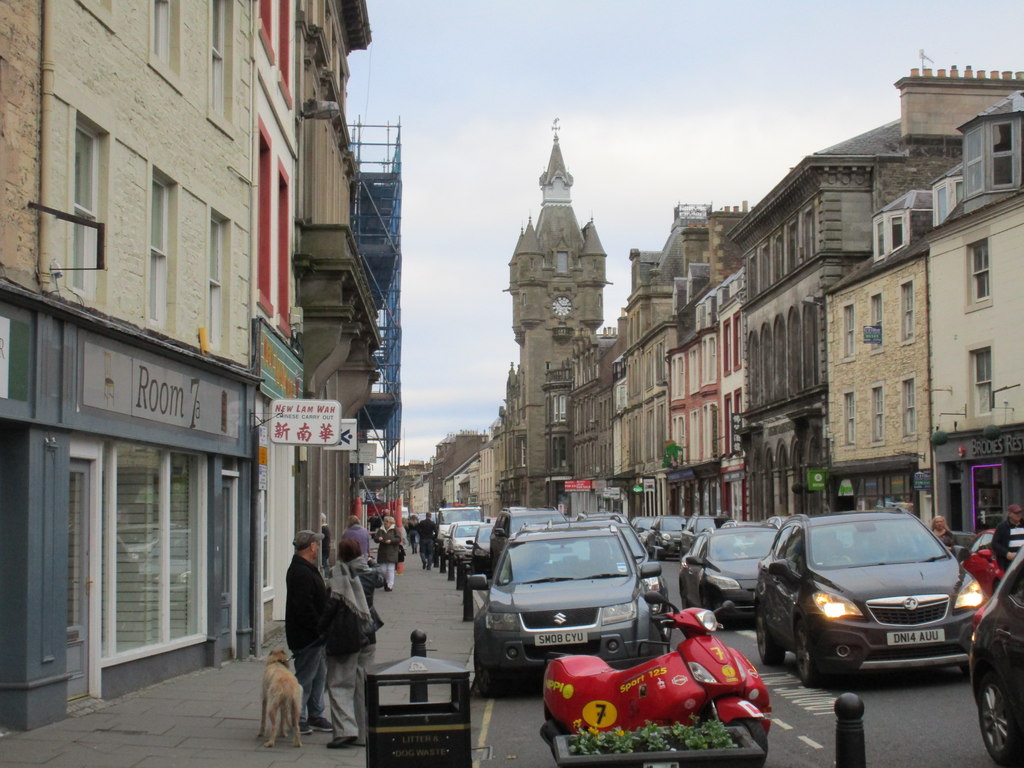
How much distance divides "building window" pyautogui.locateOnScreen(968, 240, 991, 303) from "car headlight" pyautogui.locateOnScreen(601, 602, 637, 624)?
2474cm

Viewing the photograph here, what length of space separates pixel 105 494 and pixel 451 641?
26.1 ft

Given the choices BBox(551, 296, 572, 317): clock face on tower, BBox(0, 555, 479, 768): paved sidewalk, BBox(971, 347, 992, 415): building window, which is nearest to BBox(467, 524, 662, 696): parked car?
BBox(0, 555, 479, 768): paved sidewalk

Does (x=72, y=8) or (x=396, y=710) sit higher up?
(x=72, y=8)

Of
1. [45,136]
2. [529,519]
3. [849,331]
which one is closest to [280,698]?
[45,136]

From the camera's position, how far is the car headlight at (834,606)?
507 inches

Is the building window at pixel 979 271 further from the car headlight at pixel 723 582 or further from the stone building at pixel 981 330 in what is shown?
the car headlight at pixel 723 582

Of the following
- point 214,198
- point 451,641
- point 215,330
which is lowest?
point 451,641

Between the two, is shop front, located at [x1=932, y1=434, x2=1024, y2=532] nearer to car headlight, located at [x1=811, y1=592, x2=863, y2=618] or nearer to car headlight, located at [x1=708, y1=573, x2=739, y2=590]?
car headlight, located at [x1=708, y1=573, x2=739, y2=590]

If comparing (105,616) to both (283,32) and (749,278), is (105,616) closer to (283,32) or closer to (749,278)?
(283,32)

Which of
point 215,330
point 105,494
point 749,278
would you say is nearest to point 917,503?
point 749,278

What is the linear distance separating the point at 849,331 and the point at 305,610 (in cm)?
3704

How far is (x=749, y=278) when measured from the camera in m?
59.3

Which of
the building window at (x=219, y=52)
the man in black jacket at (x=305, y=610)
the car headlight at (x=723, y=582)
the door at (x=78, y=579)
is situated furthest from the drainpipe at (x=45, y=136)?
the car headlight at (x=723, y=582)

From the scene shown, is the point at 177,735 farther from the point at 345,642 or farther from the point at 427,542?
the point at 427,542
